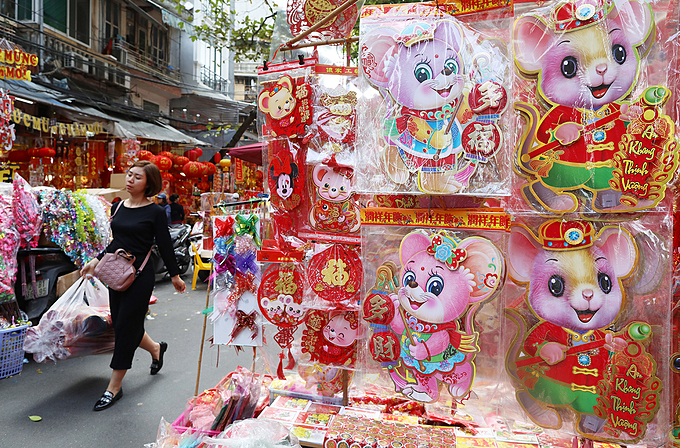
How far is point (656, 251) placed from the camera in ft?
4.79

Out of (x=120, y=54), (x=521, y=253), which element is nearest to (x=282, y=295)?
(x=521, y=253)

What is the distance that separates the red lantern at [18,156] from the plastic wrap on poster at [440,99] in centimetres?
1047

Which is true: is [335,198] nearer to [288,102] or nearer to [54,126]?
[288,102]

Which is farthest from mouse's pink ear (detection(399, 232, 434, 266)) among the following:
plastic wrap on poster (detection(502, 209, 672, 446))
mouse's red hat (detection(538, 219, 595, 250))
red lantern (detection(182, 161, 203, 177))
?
red lantern (detection(182, 161, 203, 177))

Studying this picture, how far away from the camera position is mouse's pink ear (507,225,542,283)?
1.59 meters

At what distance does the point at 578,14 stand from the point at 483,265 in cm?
93

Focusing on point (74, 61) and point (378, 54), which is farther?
point (74, 61)

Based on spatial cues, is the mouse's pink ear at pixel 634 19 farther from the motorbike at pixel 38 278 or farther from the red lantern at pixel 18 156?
the red lantern at pixel 18 156

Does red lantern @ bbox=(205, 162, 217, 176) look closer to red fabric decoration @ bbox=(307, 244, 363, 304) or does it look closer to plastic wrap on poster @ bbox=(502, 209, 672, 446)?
red fabric decoration @ bbox=(307, 244, 363, 304)

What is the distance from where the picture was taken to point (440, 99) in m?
1.47

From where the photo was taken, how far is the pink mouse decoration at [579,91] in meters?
1.42

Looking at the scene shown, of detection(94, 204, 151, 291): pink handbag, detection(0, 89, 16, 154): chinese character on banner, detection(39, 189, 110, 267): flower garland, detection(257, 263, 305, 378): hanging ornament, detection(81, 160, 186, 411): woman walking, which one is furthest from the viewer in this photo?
detection(0, 89, 16, 154): chinese character on banner

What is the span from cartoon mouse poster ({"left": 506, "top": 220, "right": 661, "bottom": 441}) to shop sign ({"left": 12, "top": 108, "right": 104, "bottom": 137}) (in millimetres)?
8804

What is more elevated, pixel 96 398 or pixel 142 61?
pixel 142 61
